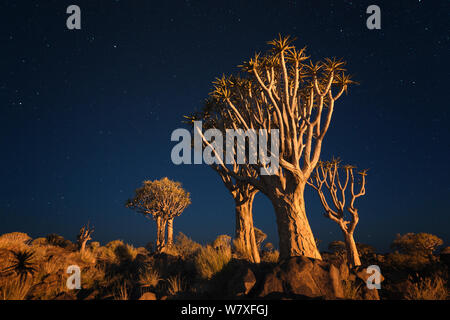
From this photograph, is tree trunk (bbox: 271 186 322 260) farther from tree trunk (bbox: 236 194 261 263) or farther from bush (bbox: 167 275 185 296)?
bush (bbox: 167 275 185 296)

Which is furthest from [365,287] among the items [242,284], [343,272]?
[242,284]

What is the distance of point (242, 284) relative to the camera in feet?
17.2

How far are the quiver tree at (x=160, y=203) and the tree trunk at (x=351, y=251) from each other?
15344 millimetres

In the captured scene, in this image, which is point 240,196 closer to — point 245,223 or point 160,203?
point 245,223

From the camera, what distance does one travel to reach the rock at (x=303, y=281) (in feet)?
16.3

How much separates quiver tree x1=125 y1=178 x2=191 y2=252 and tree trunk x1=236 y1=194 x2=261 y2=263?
442 inches

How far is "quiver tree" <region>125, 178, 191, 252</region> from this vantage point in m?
21.6

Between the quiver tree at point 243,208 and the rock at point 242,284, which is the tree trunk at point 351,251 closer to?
the quiver tree at point 243,208

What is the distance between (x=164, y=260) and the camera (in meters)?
9.35

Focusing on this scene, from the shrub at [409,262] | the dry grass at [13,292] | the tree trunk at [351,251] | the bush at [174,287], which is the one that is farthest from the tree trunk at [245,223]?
the dry grass at [13,292]

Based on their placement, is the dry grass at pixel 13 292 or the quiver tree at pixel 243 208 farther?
the quiver tree at pixel 243 208

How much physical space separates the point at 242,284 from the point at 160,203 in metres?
18.0

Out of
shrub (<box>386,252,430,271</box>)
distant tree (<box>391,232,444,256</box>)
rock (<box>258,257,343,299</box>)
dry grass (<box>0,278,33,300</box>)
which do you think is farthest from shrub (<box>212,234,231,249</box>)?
distant tree (<box>391,232,444,256</box>)

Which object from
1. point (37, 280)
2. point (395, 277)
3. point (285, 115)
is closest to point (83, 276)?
point (37, 280)
